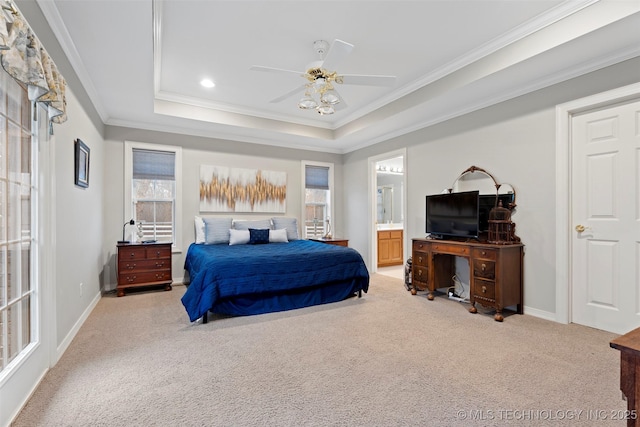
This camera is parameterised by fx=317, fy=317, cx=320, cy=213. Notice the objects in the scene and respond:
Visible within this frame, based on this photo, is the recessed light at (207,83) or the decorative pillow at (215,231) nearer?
the recessed light at (207,83)

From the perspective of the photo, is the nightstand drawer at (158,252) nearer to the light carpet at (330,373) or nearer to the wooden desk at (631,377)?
the light carpet at (330,373)

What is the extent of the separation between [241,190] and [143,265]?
193 cm

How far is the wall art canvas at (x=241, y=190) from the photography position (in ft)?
17.3

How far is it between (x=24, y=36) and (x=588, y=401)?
3.67 meters

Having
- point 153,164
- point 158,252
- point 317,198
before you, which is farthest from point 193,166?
point 317,198

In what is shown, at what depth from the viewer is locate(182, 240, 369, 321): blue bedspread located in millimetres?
3209

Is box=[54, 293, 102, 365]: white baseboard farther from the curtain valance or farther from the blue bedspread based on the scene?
the curtain valance

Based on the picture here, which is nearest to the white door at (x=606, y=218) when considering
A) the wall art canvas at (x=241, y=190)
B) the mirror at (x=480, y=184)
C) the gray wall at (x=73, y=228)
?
the mirror at (x=480, y=184)

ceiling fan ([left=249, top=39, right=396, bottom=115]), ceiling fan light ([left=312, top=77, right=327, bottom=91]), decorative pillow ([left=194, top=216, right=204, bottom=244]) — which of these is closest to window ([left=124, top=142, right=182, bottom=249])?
decorative pillow ([left=194, top=216, right=204, bottom=244])

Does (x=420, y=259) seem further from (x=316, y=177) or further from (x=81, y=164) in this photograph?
(x=81, y=164)

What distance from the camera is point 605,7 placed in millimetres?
2373

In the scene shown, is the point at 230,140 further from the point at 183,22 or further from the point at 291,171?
the point at 183,22

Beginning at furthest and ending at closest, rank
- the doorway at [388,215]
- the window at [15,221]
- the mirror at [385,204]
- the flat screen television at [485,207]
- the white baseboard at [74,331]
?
the mirror at [385,204]
the doorway at [388,215]
the flat screen television at [485,207]
the white baseboard at [74,331]
the window at [15,221]

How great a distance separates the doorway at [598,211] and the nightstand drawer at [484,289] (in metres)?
0.60
